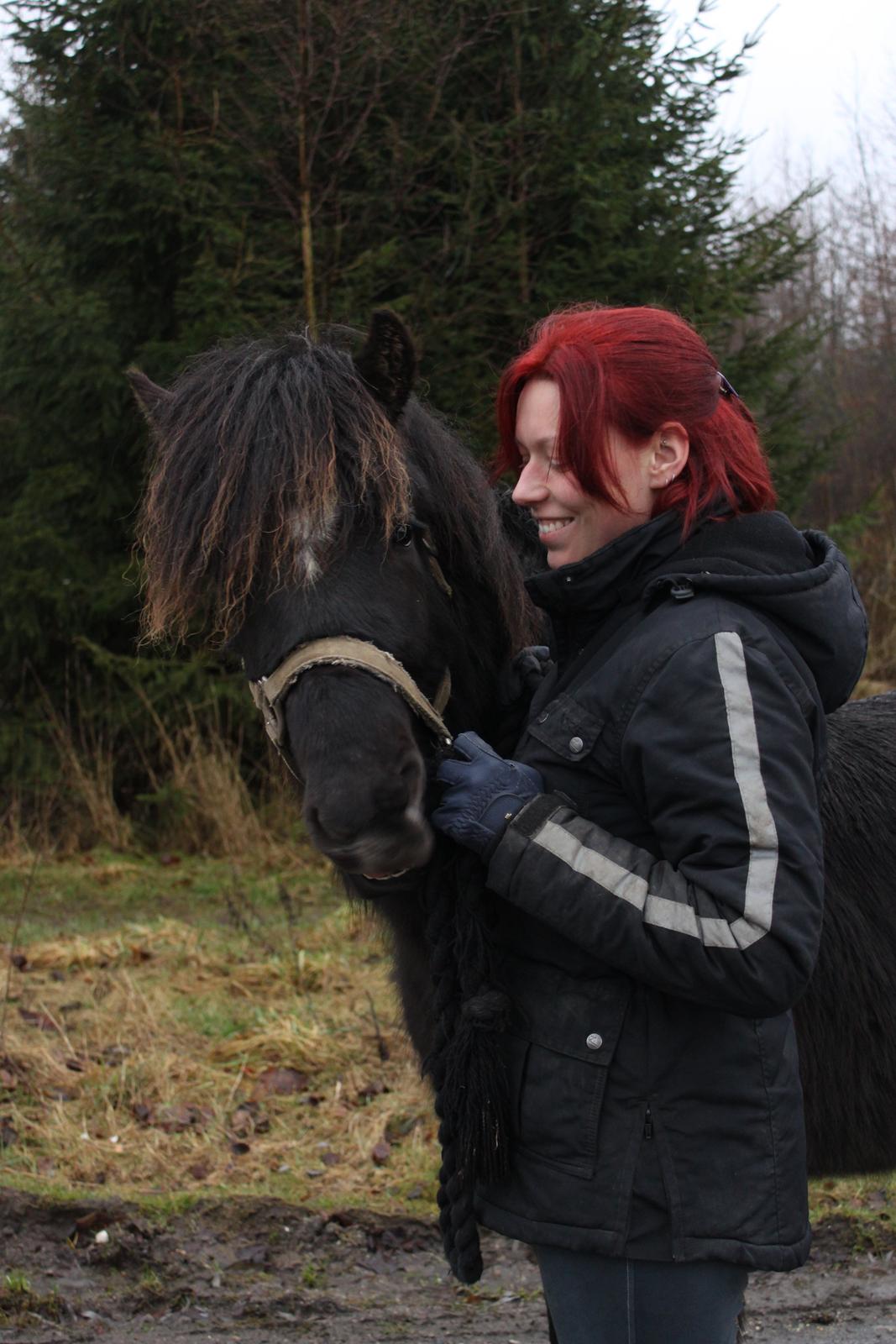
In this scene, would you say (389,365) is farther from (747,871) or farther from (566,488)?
(747,871)

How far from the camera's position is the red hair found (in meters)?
1.65

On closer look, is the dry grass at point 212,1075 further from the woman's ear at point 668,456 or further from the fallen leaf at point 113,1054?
the woman's ear at point 668,456

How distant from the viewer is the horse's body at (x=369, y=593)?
174 centimetres

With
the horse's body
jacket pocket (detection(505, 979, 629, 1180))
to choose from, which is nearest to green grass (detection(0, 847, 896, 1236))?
the horse's body

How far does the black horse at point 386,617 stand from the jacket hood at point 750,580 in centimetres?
34

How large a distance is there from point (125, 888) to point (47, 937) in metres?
1.30

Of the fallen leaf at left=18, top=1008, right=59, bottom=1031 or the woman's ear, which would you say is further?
the fallen leaf at left=18, top=1008, right=59, bottom=1031

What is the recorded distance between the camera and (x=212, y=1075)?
4.93 m

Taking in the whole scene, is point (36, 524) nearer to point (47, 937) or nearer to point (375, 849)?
point (47, 937)

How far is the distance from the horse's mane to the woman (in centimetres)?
33

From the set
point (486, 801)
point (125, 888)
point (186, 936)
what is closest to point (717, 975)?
point (486, 801)

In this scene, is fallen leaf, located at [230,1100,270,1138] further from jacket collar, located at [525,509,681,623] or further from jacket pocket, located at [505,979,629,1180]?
jacket collar, located at [525,509,681,623]

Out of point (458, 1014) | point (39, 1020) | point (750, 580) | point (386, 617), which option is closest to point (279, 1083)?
point (39, 1020)

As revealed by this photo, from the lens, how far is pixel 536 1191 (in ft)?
5.39
